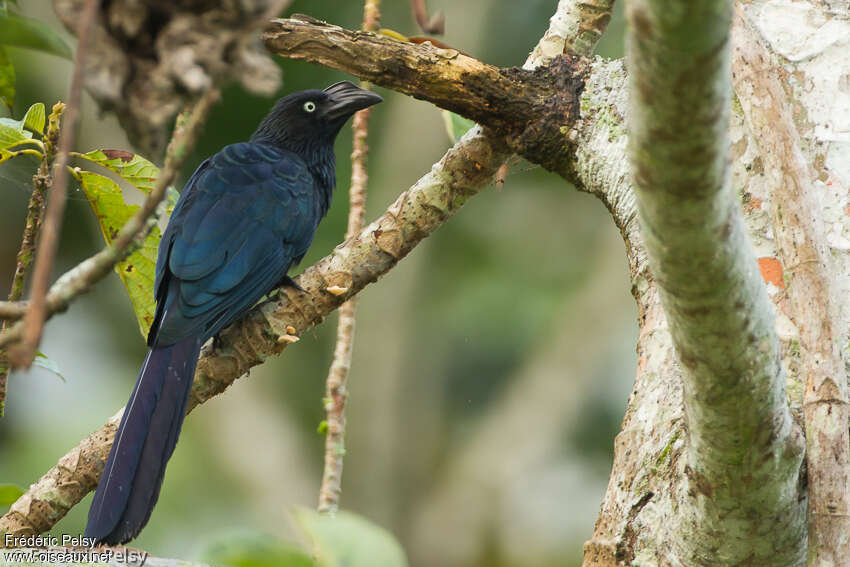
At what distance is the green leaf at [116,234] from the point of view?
255 centimetres

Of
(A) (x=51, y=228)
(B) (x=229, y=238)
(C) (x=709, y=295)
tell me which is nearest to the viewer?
(A) (x=51, y=228)

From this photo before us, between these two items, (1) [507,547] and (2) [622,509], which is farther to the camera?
(1) [507,547]

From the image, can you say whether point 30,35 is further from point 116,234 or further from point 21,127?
point 116,234

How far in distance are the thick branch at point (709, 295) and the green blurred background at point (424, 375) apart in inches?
241

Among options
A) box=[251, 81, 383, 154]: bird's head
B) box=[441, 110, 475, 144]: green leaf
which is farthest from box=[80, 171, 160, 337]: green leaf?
box=[251, 81, 383, 154]: bird's head

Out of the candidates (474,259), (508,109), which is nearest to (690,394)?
(508,109)

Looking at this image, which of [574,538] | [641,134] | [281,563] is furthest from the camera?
[574,538]

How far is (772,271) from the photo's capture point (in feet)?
6.31

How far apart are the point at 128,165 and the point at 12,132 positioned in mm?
316

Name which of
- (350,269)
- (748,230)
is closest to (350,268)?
(350,269)

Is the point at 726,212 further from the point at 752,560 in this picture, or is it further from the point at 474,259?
the point at 474,259

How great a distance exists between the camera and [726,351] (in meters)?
1.32

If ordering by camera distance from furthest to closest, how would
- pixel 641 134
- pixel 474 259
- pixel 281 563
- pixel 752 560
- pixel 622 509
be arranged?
pixel 474 259 < pixel 622 509 < pixel 752 560 < pixel 641 134 < pixel 281 563

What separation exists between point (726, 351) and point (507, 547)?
7299mm
